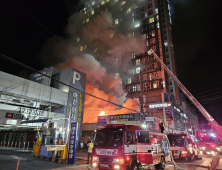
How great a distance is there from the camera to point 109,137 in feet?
Result: 26.7

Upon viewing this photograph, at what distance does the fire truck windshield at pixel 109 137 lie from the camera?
25.5ft

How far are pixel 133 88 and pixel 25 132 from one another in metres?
40.9

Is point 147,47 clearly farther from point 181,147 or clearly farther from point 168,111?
point 181,147

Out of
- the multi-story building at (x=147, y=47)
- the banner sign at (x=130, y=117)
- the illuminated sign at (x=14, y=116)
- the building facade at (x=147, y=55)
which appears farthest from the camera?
the multi-story building at (x=147, y=47)

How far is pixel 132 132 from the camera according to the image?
8.25m

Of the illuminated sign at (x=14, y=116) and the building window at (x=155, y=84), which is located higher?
the building window at (x=155, y=84)

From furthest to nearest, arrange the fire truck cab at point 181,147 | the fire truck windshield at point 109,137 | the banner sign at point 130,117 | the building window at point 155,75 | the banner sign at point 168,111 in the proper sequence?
1. the building window at point 155,75
2. the banner sign at point 168,111
3. the banner sign at point 130,117
4. the fire truck cab at point 181,147
5. the fire truck windshield at point 109,137

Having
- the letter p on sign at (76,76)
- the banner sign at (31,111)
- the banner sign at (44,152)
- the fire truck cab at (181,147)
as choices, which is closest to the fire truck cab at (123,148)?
the fire truck cab at (181,147)

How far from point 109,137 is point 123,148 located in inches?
42.2

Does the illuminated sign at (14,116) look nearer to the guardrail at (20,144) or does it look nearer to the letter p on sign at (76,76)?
the guardrail at (20,144)

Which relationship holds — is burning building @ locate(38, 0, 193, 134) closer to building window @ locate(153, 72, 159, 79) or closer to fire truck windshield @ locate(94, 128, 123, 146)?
building window @ locate(153, 72, 159, 79)

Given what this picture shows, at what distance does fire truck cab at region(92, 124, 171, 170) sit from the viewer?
734 cm

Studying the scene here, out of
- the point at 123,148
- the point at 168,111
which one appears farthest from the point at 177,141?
the point at 168,111

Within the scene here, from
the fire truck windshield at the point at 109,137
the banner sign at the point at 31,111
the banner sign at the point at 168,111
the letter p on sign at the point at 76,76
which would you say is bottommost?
the fire truck windshield at the point at 109,137
